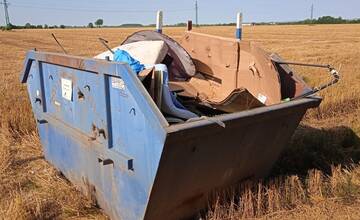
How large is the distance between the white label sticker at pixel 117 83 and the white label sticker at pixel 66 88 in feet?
2.48

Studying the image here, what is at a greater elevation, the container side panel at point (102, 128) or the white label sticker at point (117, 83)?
the white label sticker at point (117, 83)

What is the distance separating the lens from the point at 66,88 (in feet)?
11.8

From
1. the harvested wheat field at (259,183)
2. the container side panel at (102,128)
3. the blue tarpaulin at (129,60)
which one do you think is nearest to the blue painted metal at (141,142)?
the container side panel at (102,128)

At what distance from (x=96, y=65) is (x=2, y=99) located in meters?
3.99

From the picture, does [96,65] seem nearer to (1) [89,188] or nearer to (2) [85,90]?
(2) [85,90]

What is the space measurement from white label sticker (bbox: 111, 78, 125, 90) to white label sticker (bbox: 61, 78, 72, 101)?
0.76 metres

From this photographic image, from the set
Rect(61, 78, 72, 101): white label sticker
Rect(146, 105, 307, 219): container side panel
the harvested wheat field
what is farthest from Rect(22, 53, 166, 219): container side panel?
the harvested wheat field

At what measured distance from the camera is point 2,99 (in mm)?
6355

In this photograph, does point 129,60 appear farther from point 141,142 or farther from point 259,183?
point 259,183

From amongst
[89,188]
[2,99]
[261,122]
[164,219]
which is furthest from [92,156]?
[2,99]

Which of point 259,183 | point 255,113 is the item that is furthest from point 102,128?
point 259,183

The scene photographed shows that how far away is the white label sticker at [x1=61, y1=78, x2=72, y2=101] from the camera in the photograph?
11.5 feet

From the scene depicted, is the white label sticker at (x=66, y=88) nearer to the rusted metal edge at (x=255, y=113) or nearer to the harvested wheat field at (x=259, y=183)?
the harvested wheat field at (x=259, y=183)

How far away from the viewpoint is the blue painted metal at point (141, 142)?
265 cm
